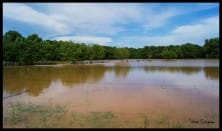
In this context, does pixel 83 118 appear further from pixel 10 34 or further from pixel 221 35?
pixel 10 34

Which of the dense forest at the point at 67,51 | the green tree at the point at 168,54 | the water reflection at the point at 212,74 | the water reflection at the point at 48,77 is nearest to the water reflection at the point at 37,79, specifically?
the water reflection at the point at 48,77

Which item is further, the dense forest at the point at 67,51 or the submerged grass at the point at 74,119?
the dense forest at the point at 67,51

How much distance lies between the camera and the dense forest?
789 inches

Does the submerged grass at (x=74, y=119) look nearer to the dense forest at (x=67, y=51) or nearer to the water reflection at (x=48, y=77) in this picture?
the water reflection at (x=48, y=77)

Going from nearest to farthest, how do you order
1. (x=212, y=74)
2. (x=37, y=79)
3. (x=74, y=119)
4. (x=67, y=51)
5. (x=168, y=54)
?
(x=74, y=119)
(x=37, y=79)
(x=212, y=74)
(x=67, y=51)
(x=168, y=54)

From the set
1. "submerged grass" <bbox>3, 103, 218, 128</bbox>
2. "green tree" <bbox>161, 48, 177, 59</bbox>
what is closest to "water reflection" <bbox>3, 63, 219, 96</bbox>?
"submerged grass" <bbox>3, 103, 218, 128</bbox>

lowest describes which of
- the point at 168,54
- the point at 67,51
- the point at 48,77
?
the point at 48,77

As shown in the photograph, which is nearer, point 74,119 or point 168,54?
point 74,119

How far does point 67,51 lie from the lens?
89.5ft

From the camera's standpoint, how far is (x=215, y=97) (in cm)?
638

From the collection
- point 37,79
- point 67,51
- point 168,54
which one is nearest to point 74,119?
point 37,79

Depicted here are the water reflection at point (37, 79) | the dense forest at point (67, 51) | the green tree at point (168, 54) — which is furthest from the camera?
the green tree at point (168, 54)

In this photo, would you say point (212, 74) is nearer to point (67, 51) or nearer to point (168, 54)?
point (67, 51)

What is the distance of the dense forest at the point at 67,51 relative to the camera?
20031 mm
